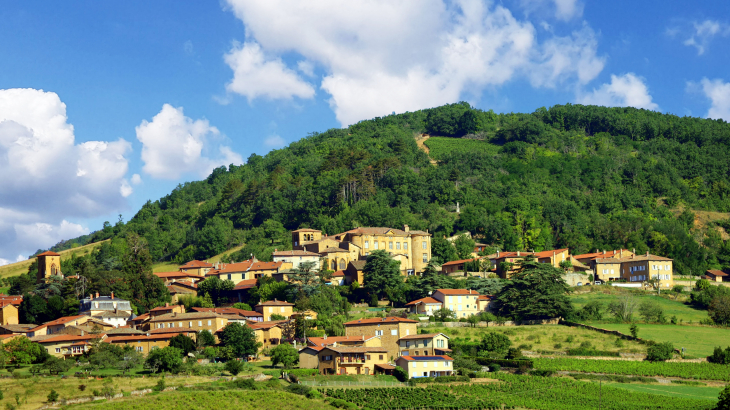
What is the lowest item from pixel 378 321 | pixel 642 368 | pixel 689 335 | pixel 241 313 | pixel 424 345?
pixel 642 368

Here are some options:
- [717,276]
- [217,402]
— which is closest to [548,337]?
[217,402]

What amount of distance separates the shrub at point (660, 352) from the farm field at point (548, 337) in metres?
1.23

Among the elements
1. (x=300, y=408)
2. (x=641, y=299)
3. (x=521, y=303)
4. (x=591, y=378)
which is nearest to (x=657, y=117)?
(x=641, y=299)

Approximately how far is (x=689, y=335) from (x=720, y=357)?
299 inches

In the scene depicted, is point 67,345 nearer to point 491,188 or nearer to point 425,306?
point 425,306

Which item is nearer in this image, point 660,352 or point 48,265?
point 660,352

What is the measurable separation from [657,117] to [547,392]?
451 ft

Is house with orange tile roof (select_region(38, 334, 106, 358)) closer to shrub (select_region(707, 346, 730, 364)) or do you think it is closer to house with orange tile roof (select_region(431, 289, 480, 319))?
house with orange tile roof (select_region(431, 289, 480, 319))

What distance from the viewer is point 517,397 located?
58.1 meters

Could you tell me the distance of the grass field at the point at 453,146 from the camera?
529ft

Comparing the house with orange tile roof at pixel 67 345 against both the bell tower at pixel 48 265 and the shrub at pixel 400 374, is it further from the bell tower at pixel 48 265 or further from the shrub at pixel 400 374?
the bell tower at pixel 48 265

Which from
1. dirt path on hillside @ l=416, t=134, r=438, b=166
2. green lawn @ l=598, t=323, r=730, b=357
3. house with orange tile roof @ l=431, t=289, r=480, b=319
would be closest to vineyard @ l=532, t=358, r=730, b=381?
green lawn @ l=598, t=323, r=730, b=357

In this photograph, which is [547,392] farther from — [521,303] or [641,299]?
[641,299]

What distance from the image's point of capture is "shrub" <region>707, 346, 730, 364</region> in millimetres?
66562
